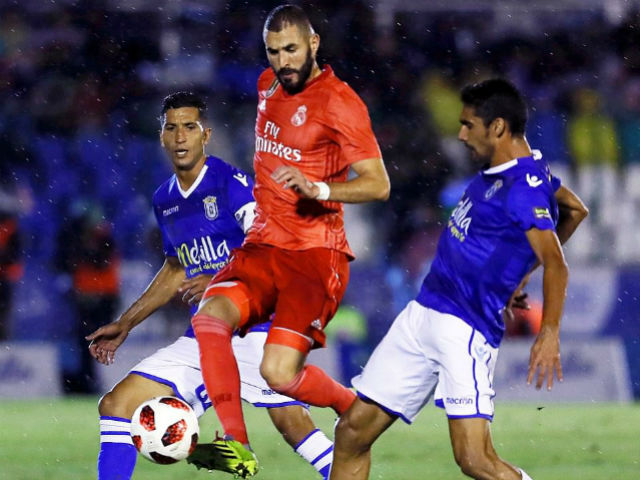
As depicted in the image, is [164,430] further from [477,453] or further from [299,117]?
[299,117]

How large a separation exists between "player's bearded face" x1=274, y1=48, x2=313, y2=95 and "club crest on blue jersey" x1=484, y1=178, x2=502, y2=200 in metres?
1.16

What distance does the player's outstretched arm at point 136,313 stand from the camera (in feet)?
21.6

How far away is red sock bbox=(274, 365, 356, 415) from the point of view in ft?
19.1

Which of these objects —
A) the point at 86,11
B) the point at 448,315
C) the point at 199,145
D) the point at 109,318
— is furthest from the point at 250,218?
the point at 86,11

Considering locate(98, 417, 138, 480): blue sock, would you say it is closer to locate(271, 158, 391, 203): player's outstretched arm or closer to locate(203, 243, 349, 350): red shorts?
locate(203, 243, 349, 350): red shorts

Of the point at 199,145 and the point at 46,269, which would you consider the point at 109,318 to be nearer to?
the point at 46,269

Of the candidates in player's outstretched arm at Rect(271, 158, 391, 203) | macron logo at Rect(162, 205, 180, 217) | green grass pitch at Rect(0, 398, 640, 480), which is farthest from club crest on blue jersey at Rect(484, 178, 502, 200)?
green grass pitch at Rect(0, 398, 640, 480)

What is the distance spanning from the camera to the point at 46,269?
521 inches

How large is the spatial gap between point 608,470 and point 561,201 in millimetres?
2669

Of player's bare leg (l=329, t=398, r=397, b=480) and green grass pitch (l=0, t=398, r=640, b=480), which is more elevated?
player's bare leg (l=329, t=398, r=397, b=480)

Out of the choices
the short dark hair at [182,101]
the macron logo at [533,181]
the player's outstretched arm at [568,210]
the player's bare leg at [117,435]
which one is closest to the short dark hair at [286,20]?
the short dark hair at [182,101]

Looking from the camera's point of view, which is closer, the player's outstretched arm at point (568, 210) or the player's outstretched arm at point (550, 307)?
the player's outstretched arm at point (550, 307)

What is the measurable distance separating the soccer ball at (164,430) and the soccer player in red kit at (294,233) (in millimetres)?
184

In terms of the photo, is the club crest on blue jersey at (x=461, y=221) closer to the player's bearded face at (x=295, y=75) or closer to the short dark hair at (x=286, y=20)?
the player's bearded face at (x=295, y=75)
